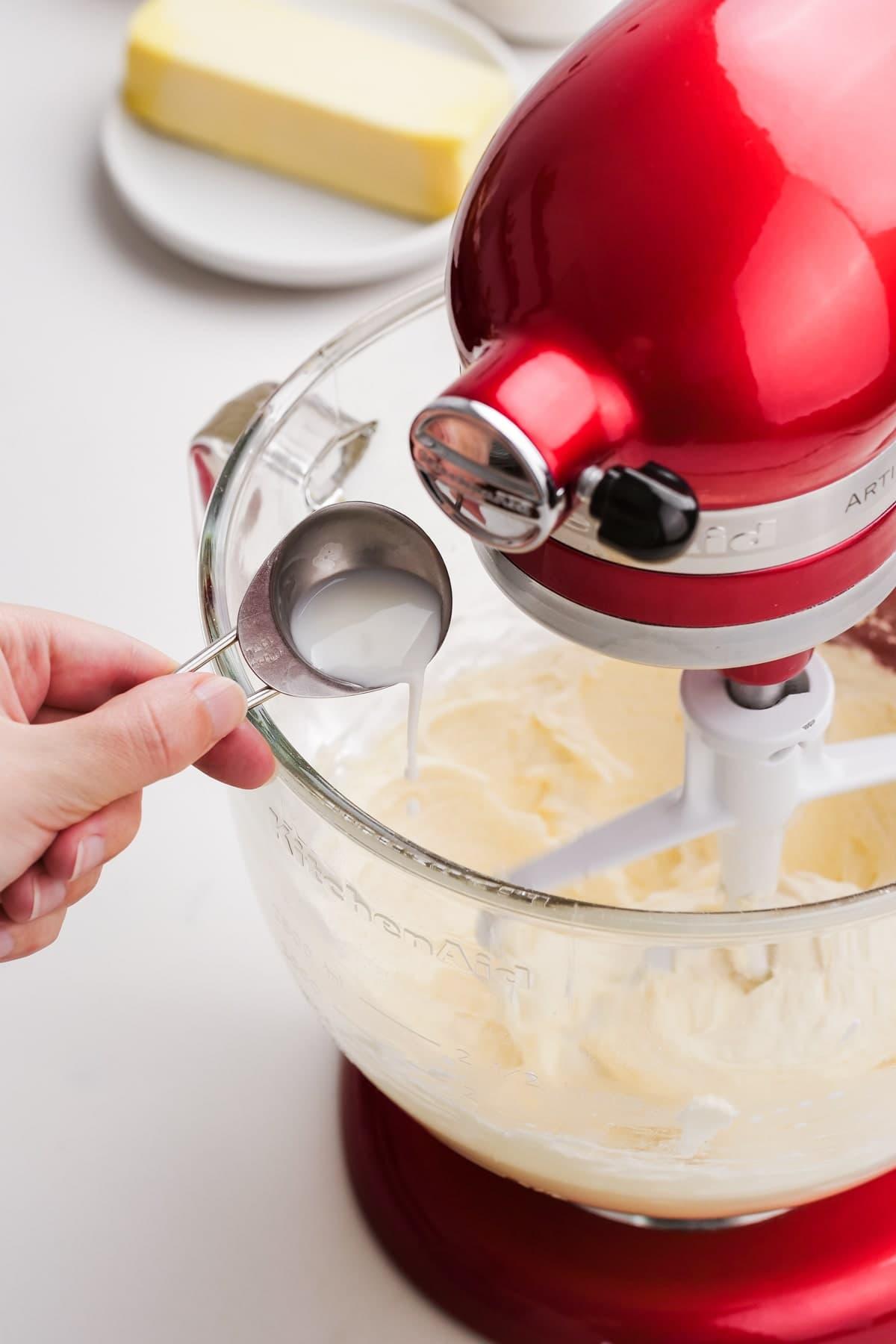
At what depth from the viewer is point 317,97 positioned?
3.51 feet

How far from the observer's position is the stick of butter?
3.47 ft

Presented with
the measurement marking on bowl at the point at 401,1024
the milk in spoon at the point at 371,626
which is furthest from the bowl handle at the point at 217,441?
the measurement marking on bowl at the point at 401,1024

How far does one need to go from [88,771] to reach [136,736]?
2cm

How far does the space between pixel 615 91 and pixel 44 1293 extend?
1.78ft

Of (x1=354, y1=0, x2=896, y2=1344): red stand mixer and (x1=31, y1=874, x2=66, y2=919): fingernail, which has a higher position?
(x1=354, y1=0, x2=896, y2=1344): red stand mixer

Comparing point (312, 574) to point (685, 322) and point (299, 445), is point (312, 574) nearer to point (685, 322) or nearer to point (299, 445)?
point (299, 445)

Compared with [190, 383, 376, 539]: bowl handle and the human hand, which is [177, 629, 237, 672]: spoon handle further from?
[190, 383, 376, 539]: bowl handle

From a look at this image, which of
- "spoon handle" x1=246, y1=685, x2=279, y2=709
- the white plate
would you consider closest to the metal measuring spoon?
"spoon handle" x1=246, y1=685, x2=279, y2=709

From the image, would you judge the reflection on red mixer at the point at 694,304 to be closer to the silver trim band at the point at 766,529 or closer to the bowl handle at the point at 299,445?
the silver trim band at the point at 766,529

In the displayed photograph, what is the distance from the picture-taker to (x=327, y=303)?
3.53 ft

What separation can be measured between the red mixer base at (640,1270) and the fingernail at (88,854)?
0.22 m

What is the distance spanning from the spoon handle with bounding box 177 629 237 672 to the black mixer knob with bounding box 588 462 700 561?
184 millimetres

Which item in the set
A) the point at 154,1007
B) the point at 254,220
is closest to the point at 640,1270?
the point at 154,1007

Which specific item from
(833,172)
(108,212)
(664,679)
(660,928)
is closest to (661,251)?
(833,172)
